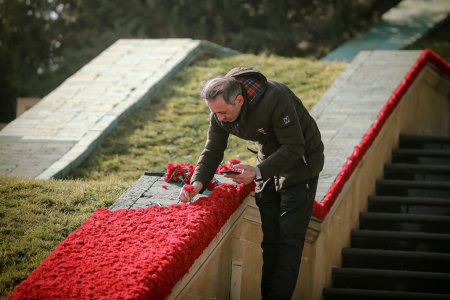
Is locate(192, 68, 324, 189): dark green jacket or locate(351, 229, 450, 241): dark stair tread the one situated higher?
locate(192, 68, 324, 189): dark green jacket

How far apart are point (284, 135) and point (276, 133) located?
0.06 metres

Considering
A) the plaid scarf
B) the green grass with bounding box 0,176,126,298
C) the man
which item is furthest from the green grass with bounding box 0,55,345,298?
the plaid scarf

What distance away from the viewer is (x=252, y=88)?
5246 millimetres

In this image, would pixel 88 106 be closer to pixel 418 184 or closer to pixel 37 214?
pixel 37 214

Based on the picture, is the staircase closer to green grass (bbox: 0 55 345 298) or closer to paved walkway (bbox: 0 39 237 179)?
green grass (bbox: 0 55 345 298)

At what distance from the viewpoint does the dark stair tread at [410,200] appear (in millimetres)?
7867

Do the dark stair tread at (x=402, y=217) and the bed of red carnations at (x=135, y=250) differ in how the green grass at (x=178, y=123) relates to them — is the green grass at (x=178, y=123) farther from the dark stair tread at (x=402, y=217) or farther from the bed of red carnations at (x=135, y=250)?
the bed of red carnations at (x=135, y=250)

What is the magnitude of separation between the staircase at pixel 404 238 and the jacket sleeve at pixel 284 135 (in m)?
2.21

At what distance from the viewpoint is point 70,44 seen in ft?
50.8

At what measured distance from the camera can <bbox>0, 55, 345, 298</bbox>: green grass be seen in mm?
6203

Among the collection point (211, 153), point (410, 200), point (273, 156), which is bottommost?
point (410, 200)

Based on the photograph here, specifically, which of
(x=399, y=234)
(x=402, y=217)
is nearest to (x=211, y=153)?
(x=399, y=234)

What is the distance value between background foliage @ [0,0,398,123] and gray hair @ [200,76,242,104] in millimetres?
9677

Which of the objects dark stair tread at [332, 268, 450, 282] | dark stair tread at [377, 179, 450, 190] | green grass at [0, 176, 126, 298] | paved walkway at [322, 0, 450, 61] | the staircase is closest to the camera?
green grass at [0, 176, 126, 298]
